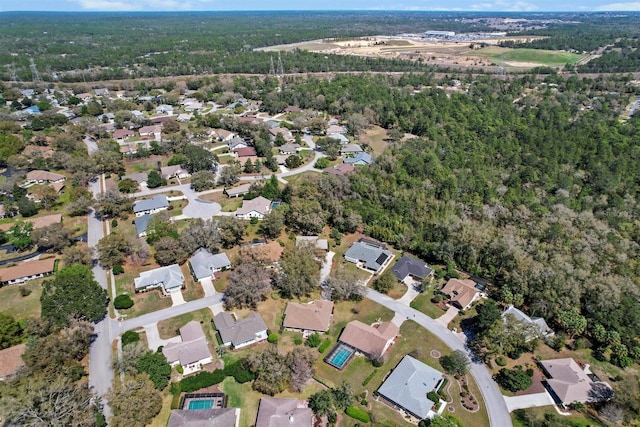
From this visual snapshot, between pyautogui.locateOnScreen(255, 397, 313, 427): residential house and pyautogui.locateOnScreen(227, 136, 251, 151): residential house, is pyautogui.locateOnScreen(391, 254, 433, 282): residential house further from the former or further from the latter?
pyautogui.locateOnScreen(227, 136, 251, 151): residential house

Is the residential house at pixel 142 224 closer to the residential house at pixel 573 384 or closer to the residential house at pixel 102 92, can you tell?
the residential house at pixel 573 384

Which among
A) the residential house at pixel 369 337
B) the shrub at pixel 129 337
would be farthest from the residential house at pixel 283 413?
the shrub at pixel 129 337

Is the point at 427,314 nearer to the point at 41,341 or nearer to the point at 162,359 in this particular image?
the point at 162,359

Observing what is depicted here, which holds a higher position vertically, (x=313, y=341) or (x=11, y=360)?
(x=11, y=360)

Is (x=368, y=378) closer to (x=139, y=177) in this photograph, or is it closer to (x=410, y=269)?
(x=410, y=269)

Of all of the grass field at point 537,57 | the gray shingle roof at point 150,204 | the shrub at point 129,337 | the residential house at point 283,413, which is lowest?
the grass field at point 537,57

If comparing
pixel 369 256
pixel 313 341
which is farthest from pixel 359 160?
pixel 313 341
